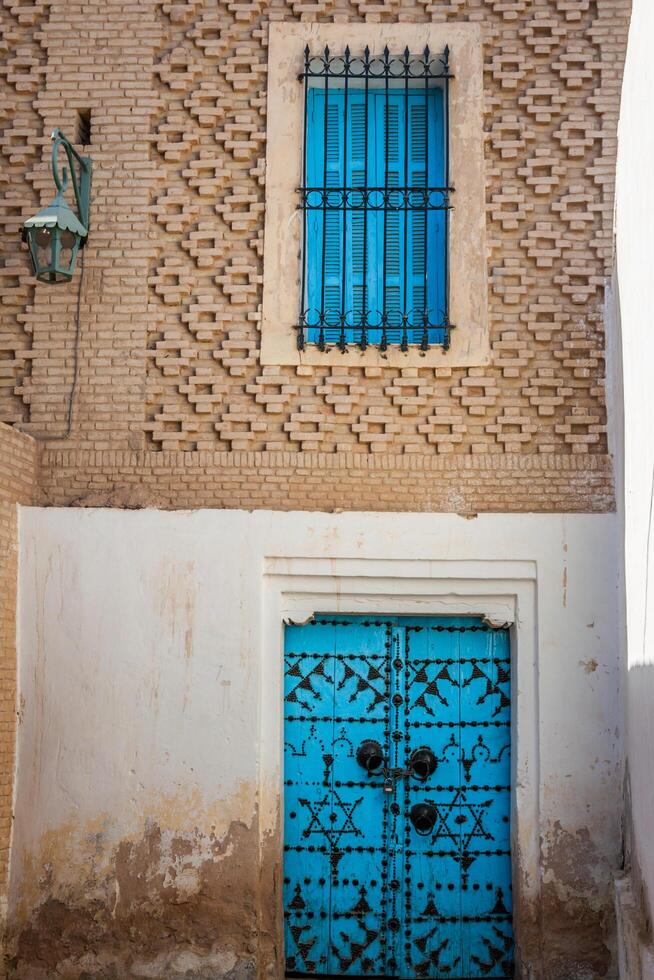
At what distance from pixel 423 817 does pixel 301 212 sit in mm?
3525

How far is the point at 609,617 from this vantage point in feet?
20.4

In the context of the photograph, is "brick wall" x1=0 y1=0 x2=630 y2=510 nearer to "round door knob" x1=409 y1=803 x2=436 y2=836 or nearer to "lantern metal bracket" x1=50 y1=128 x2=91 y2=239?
"lantern metal bracket" x1=50 y1=128 x2=91 y2=239

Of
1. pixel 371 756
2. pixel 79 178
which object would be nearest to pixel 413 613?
pixel 371 756

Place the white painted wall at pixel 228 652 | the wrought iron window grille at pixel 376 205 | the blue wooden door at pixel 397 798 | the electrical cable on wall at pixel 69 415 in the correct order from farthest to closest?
the wrought iron window grille at pixel 376 205
the electrical cable on wall at pixel 69 415
the blue wooden door at pixel 397 798
the white painted wall at pixel 228 652

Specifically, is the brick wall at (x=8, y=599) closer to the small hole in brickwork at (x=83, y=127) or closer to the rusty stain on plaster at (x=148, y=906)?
the rusty stain on plaster at (x=148, y=906)

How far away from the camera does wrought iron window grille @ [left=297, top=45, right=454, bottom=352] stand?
6590mm

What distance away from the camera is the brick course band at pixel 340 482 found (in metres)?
6.33

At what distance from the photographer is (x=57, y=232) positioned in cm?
627

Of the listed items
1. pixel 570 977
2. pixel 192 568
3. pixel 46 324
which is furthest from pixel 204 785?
pixel 46 324

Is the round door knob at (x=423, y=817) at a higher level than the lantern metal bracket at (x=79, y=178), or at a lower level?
lower

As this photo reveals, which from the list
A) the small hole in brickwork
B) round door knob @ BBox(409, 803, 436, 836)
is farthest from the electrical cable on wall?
round door knob @ BBox(409, 803, 436, 836)

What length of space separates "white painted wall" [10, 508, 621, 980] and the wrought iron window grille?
3.92ft

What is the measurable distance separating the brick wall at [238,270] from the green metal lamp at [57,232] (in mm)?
167

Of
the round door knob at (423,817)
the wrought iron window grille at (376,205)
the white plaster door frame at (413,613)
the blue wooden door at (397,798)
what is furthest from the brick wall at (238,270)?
the round door knob at (423,817)
